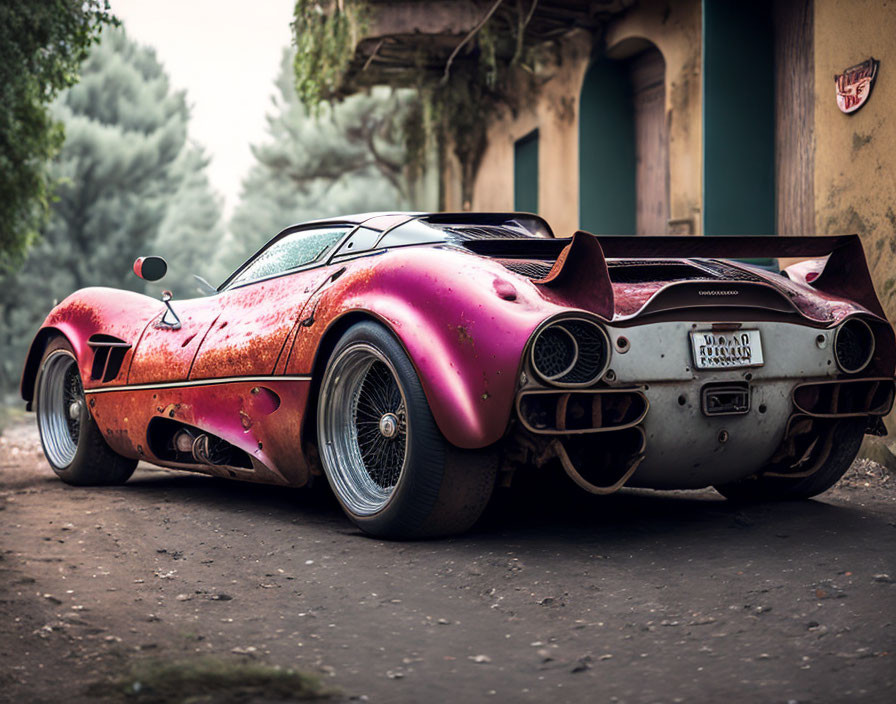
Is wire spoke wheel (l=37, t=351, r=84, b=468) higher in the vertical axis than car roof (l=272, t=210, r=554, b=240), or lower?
lower

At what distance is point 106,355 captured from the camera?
5695 millimetres

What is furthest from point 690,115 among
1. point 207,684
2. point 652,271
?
point 207,684

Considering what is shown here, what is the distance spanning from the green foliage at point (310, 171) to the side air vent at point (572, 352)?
954 inches

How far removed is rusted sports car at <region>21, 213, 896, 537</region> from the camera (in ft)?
11.5

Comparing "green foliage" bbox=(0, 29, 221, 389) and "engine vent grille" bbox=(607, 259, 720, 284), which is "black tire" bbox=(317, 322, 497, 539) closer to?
"engine vent grille" bbox=(607, 259, 720, 284)

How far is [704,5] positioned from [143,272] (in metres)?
4.97

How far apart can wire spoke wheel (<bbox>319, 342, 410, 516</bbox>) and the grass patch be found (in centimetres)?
146

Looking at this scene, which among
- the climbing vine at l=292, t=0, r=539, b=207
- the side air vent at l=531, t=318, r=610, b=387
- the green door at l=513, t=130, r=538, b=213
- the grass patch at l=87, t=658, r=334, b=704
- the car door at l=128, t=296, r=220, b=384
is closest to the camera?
the grass patch at l=87, t=658, r=334, b=704

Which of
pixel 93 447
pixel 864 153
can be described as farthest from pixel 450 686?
pixel 864 153

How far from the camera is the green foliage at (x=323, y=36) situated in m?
11.5

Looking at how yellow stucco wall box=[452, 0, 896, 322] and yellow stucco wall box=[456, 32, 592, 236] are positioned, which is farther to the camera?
yellow stucco wall box=[456, 32, 592, 236]

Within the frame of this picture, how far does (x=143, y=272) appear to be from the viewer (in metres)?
5.33

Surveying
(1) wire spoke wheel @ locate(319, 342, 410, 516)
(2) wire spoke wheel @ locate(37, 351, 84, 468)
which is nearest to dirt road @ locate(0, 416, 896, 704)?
(1) wire spoke wheel @ locate(319, 342, 410, 516)

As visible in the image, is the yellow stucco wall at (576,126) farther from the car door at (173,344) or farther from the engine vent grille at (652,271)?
the car door at (173,344)
